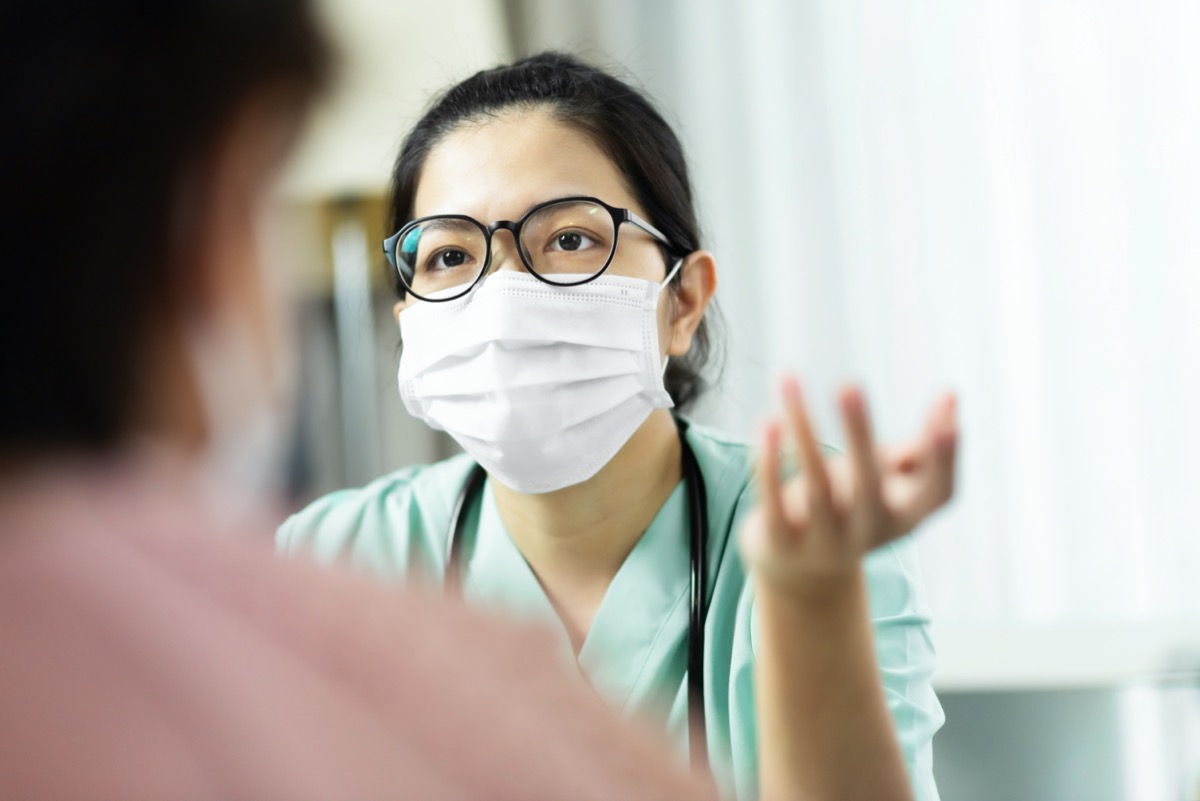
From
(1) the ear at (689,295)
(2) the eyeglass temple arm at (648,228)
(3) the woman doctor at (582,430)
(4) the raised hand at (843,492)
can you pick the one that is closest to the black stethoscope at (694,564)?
(3) the woman doctor at (582,430)

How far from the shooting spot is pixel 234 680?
1.01 feet

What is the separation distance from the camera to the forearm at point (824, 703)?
595 millimetres

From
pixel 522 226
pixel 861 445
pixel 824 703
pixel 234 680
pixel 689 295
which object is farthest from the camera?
pixel 689 295

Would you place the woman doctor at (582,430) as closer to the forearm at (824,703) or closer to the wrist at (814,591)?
the forearm at (824,703)

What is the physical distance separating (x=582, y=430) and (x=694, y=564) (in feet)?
0.57

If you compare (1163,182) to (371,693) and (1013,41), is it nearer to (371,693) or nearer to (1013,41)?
(1013,41)

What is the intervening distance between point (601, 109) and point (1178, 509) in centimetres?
137

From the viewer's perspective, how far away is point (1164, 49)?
5.96 ft

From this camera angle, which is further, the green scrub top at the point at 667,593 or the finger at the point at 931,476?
the green scrub top at the point at 667,593

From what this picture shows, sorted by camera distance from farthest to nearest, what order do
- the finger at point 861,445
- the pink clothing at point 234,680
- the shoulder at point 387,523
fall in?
the shoulder at point 387,523 < the finger at point 861,445 < the pink clothing at point 234,680

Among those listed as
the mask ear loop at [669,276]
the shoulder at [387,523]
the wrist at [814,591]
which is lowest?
the shoulder at [387,523]

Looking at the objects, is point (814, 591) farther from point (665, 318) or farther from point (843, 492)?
point (665, 318)

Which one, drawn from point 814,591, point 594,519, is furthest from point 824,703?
point 594,519

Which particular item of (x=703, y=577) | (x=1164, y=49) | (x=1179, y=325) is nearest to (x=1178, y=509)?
(x=1179, y=325)
